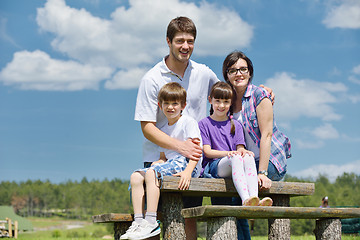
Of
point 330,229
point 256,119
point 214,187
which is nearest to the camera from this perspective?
point 214,187

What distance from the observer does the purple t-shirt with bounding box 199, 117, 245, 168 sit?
4.45 metres

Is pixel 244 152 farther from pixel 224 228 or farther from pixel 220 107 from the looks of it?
pixel 224 228

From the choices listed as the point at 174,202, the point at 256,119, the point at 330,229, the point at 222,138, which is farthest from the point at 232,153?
the point at 330,229

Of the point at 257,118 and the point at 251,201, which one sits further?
the point at 257,118

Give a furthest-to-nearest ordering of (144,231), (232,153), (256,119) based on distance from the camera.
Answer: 1. (256,119)
2. (232,153)
3. (144,231)

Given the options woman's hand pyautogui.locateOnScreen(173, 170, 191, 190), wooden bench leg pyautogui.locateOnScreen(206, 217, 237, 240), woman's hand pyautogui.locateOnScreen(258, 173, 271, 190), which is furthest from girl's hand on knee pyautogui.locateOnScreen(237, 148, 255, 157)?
wooden bench leg pyautogui.locateOnScreen(206, 217, 237, 240)

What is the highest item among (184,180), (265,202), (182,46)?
(182,46)

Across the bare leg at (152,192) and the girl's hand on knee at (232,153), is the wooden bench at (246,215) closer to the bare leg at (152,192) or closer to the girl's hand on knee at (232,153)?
the bare leg at (152,192)

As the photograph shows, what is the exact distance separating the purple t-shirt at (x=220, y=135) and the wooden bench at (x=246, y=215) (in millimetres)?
806

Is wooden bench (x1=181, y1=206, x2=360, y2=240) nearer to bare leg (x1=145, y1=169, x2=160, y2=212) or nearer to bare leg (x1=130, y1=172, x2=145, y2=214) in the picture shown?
bare leg (x1=145, y1=169, x2=160, y2=212)

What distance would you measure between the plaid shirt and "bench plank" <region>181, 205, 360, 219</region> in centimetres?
67

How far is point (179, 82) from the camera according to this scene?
4867 millimetres

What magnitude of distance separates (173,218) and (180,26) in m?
1.95

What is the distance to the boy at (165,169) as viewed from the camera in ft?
12.9
